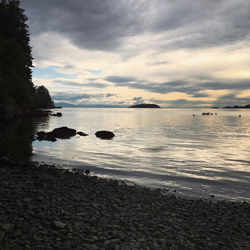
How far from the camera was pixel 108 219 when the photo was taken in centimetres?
786

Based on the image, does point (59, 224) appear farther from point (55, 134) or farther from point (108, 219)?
point (55, 134)

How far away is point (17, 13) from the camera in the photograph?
68125 mm

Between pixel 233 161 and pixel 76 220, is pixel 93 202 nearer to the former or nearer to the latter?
pixel 76 220

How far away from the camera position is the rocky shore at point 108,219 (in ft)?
20.2

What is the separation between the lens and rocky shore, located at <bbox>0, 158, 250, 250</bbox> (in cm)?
616

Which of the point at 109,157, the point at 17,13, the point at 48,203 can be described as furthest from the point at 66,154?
the point at 17,13

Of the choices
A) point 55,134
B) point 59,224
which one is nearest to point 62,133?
point 55,134

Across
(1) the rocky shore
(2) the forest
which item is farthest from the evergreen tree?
(1) the rocky shore

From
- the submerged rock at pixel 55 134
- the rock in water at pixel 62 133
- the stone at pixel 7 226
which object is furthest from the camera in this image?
the rock in water at pixel 62 133

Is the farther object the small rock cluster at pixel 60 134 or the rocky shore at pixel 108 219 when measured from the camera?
the small rock cluster at pixel 60 134

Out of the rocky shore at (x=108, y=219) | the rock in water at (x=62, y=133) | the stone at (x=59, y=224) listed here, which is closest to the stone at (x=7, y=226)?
the rocky shore at (x=108, y=219)

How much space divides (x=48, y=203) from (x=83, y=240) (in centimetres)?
277

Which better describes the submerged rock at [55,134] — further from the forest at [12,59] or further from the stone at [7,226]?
the stone at [7,226]

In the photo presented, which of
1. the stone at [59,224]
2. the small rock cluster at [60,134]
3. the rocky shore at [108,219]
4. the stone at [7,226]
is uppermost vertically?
the stone at [7,226]
